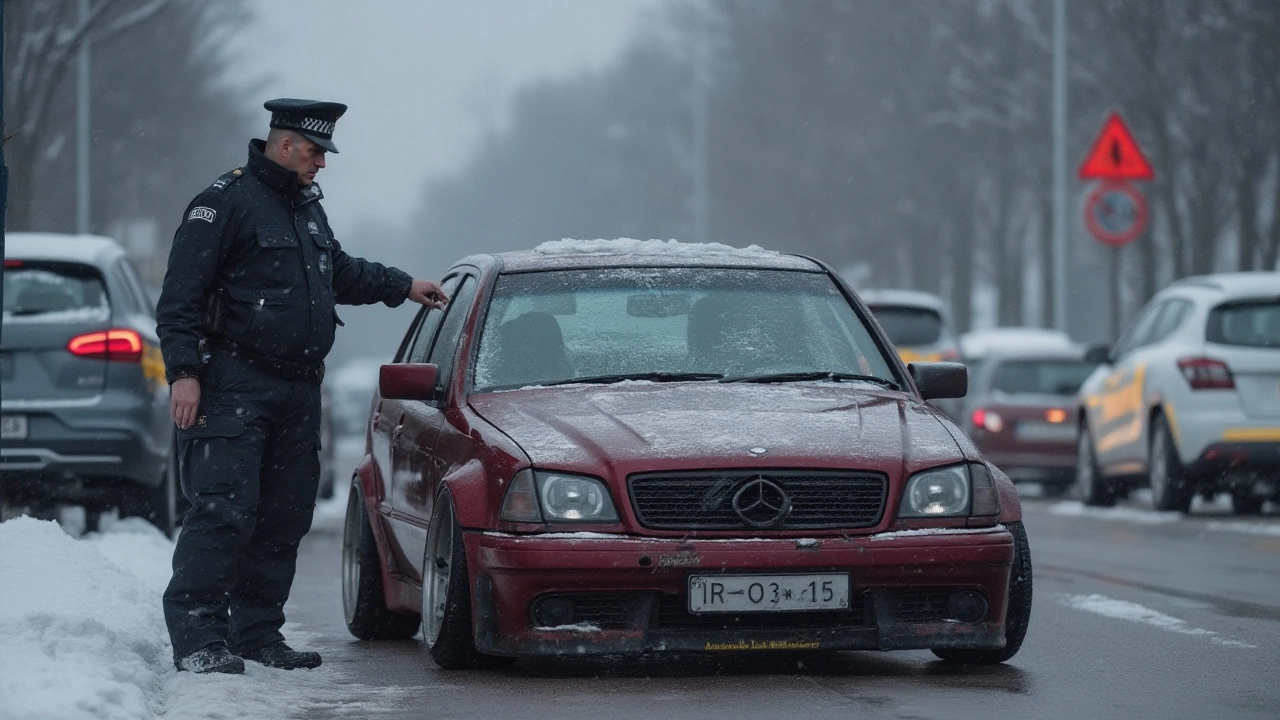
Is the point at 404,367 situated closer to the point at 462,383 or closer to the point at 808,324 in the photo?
the point at 462,383

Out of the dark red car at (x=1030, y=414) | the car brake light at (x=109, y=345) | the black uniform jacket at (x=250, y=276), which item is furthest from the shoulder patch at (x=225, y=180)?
the dark red car at (x=1030, y=414)

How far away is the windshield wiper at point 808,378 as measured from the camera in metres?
8.08

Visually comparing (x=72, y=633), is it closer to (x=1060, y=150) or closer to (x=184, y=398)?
(x=184, y=398)

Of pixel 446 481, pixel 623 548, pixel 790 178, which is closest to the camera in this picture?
pixel 623 548

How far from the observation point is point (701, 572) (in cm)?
700

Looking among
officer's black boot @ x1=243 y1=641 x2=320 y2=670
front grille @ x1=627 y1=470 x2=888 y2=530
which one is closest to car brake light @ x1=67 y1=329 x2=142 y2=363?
officer's black boot @ x1=243 y1=641 x2=320 y2=670

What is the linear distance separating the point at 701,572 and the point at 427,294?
195 cm

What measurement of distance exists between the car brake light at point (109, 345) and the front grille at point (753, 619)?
657 cm

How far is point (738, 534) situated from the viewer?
278 inches

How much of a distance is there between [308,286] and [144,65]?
125 feet

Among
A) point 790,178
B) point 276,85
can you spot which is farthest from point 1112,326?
point 276,85

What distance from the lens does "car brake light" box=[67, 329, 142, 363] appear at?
12.9 m

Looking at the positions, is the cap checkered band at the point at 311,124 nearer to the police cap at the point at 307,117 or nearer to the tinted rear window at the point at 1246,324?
the police cap at the point at 307,117

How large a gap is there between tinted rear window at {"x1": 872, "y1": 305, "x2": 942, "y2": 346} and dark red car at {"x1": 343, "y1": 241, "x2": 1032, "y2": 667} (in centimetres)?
1482
